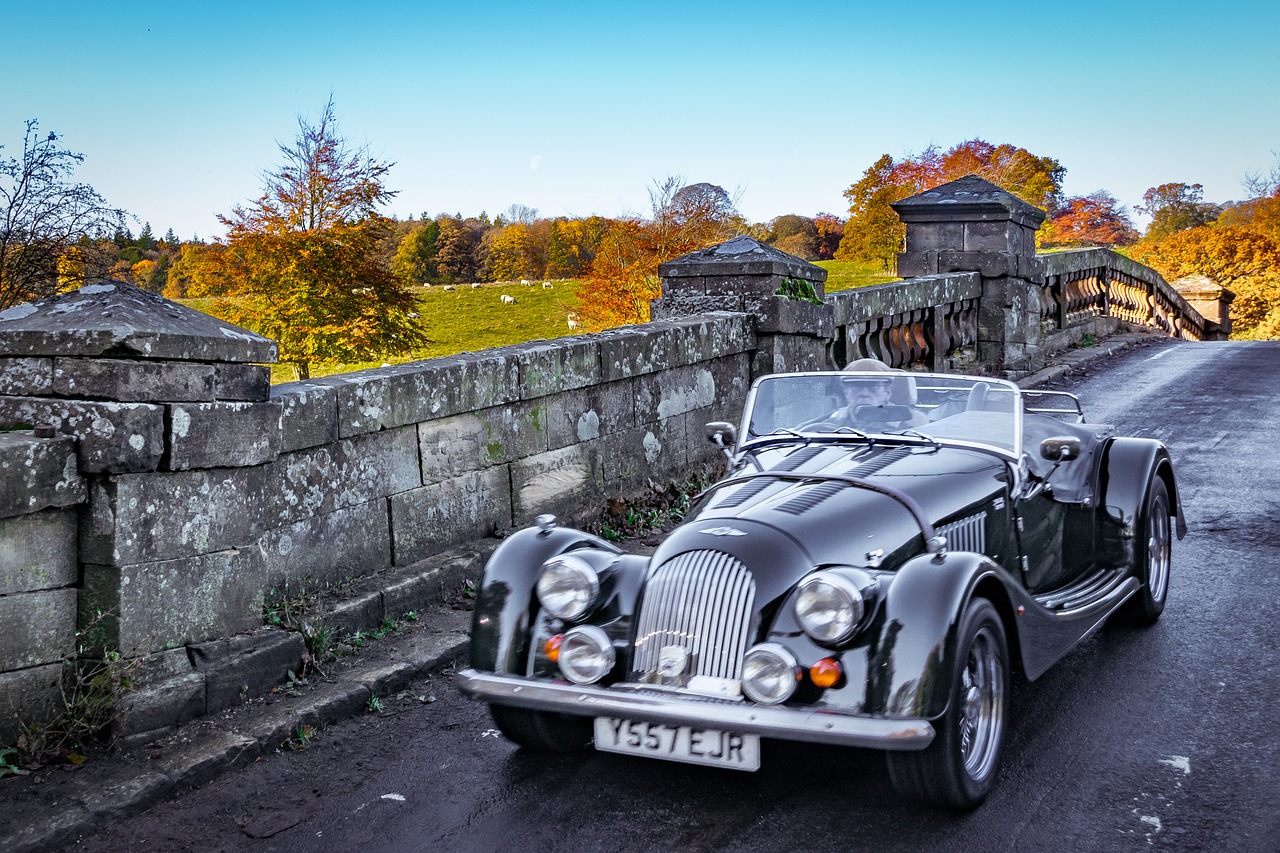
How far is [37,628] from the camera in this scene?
3914 mm

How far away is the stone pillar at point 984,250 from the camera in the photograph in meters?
13.2

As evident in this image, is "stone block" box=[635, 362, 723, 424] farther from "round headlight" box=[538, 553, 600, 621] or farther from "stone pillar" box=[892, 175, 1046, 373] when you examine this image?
"stone pillar" box=[892, 175, 1046, 373]

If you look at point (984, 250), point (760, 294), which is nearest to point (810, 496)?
point (760, 294)

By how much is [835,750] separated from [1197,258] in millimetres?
36031

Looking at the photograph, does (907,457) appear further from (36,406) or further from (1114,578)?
(36,406)

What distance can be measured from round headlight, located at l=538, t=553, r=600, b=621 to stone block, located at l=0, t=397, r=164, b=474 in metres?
1.58

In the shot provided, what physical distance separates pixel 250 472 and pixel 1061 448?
11.2 ft

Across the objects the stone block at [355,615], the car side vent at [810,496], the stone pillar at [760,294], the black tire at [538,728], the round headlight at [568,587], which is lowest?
the black tire at [538,728]

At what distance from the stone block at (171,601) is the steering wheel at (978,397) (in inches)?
124

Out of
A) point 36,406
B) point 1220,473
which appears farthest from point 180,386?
point 1220,473

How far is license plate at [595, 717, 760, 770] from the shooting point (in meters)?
3.30

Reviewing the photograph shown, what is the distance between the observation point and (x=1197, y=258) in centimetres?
3494

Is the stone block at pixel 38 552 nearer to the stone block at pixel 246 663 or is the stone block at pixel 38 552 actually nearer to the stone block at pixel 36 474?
the stone block at pixel 36 474

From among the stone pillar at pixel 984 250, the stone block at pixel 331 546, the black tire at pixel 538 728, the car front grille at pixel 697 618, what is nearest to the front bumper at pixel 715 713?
the car front grille at pixel 697 618
